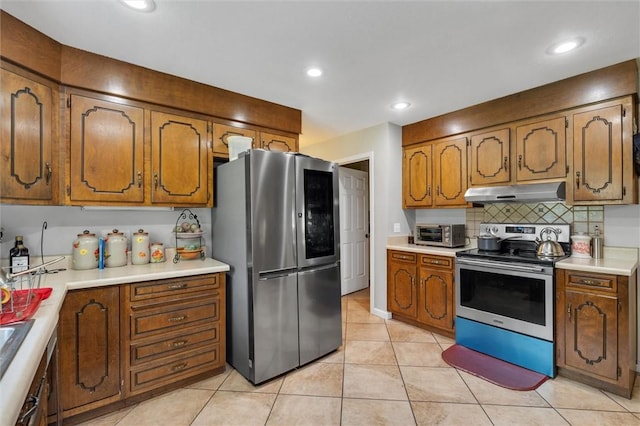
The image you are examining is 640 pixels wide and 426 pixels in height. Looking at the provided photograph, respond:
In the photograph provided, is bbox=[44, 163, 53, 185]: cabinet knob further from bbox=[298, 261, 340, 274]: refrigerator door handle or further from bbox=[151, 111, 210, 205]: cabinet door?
bbox=[298, 261, 340, 274]: refrigerator door handle

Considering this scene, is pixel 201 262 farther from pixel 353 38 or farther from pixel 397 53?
pixel 397 53

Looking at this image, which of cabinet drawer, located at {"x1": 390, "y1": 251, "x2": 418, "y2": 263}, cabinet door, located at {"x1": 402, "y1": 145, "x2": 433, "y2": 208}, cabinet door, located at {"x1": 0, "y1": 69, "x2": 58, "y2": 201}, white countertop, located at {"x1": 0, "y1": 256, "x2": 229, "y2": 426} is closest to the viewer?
white countertop, located at {"x1": 0, "y1": 256, "x2": 229, "y2": 426}

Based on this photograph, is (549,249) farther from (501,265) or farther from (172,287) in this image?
(172,287)

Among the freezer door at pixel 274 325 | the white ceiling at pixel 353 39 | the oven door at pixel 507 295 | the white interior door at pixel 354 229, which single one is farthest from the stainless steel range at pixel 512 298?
the white interior door at pixel 354 229

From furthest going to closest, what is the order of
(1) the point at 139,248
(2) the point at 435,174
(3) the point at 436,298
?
(2) the point at 435,174 → (3) the point at 436,298 → (1) the point at 139,248

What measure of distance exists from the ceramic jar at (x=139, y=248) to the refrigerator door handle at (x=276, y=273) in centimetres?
103

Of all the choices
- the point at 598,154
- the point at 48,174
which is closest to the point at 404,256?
the point at 598,154

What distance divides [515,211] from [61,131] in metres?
3.95

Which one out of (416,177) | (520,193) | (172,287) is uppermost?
(416,177)

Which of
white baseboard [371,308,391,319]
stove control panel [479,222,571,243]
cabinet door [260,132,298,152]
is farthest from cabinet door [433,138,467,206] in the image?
cabinet door [260,132,298,152]

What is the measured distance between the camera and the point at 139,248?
7.97ft

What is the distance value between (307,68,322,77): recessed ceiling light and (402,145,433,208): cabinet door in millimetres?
1743

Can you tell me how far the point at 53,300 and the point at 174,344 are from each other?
0.87 m

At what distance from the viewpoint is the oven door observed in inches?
92.1
